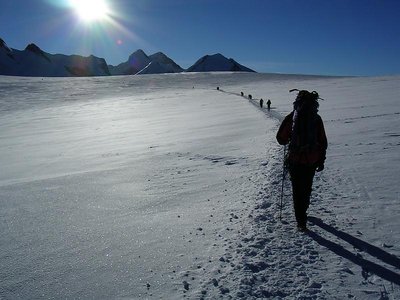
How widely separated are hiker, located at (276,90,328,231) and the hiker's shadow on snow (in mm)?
327

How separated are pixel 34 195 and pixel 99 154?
4.13 metres

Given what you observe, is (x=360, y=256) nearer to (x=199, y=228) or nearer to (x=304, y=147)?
(x=304, y=147)

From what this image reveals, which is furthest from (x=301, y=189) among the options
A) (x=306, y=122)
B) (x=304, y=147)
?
(x=306, y=122)

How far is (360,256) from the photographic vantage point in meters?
3.96

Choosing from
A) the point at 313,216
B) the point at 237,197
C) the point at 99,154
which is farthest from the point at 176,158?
the point at 313,216

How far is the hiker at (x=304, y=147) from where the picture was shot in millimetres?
4516

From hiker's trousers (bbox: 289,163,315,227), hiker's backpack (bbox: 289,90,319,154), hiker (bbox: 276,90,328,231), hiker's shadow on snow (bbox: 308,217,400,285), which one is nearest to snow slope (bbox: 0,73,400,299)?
hiker's shadow on snow (bbox: 308,217,400,285)

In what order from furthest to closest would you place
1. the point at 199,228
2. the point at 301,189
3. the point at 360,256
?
the point at 199,228
the point at 301,189
the point at 360,256

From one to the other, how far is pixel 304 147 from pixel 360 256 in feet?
4.50

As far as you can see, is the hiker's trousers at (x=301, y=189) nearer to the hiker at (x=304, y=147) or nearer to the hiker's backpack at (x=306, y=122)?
the hiker at (x=304, y=147)

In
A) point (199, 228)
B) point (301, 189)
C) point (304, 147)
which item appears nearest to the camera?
point (304, 147)

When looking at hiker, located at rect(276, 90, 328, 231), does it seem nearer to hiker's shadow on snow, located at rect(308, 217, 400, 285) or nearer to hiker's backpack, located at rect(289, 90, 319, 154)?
hiker's backpack, located at rect(289, 90, 319, 154)

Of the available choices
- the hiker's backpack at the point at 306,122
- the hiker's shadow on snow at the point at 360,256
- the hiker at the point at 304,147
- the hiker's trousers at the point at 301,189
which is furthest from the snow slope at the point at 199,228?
the hiker's backpack at the point at 306,122

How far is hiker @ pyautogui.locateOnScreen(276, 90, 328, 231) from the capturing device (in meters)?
4.52
